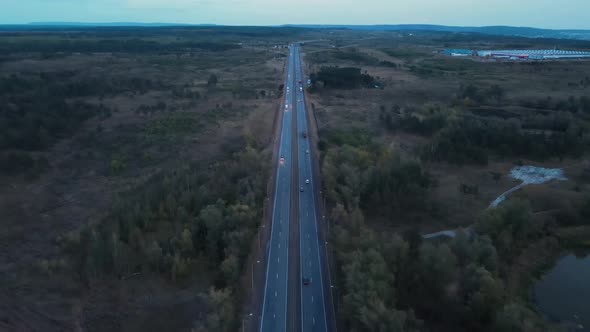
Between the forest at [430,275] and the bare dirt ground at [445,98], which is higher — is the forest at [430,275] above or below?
below

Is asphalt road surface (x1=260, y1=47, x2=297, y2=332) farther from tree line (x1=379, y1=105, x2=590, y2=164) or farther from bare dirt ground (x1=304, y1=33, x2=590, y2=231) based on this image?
tree line (x1=379, y1=105, x2=590, y2=164)

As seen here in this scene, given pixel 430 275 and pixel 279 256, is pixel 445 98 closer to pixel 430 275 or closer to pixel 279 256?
pixel 279 256

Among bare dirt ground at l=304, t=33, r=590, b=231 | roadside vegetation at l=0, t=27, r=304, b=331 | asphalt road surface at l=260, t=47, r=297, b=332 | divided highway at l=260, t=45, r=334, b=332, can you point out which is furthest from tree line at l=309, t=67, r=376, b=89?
asphalt road surface at l=260, t=47, r=297, b=332

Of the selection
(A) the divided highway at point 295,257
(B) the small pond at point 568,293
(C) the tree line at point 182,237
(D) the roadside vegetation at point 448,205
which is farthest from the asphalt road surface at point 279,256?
(B) the small pond at point 568,293

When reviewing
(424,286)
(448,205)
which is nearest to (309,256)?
(424,286)

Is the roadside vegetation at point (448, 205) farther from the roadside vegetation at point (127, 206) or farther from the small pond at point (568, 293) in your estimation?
the roadside vegetation at point (127, 206)
